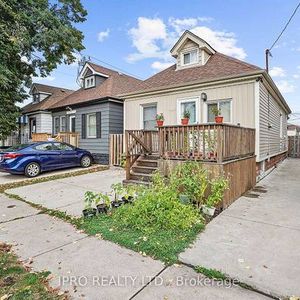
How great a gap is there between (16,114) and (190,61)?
11.2 meters

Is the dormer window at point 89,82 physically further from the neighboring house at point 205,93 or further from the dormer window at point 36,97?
the dormer window at point 36,97

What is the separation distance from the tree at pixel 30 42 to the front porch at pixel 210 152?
8835 millimetres

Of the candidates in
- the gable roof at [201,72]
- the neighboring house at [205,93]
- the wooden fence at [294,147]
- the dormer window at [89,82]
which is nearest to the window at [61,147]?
the neighboring house at [205,93]

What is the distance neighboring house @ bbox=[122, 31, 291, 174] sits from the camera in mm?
8438

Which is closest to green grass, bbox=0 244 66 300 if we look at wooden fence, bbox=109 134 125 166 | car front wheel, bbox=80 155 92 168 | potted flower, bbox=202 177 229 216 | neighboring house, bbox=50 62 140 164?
potted flower, bbox=202 177 229 216

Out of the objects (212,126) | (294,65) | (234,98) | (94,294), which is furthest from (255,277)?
(294,65)

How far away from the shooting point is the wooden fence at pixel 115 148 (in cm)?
1233

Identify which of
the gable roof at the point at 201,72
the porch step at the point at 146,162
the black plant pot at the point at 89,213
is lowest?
the black plant pot at the point at 89,213

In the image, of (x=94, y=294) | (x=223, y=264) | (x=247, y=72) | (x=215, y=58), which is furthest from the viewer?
(x=215, y=58)

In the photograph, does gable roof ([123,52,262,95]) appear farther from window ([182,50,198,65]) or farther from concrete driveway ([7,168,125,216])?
concrete driveway ([7,168,125,216])

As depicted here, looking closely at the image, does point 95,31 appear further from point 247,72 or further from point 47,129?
point 247,72

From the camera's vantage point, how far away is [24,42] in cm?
1248

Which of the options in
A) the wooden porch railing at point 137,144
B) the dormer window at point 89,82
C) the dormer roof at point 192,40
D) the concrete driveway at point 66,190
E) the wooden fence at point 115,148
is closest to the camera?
the concrete driveway at point 66,190

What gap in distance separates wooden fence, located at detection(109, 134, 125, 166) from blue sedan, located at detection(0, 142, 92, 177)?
152cm
